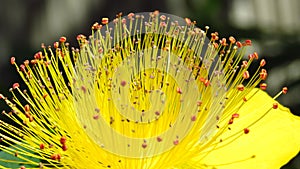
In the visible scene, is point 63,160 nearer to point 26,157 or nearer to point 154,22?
point 26,157

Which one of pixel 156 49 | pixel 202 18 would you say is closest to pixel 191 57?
pixel 156 49

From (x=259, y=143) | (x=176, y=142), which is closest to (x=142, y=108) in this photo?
(x=176, y=142)

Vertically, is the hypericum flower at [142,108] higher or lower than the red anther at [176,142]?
higher

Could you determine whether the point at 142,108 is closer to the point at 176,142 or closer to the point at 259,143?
A: the point at 176,142

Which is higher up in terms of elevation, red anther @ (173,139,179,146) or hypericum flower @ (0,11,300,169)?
hypericum flower @ (0,11,300,169)

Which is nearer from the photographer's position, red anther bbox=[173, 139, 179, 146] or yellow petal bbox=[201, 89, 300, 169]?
red anther bbox=[173, 139, 179, 146]

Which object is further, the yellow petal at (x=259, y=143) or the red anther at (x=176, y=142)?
the yellow petal at (x=259, y=143)
